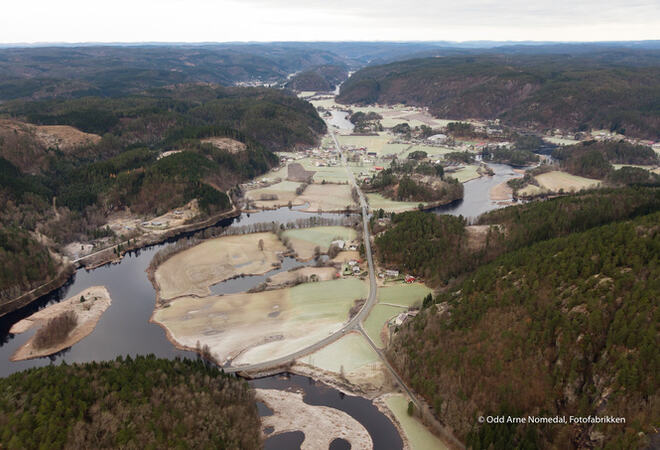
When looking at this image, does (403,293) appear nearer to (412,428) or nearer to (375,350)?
(375,350)

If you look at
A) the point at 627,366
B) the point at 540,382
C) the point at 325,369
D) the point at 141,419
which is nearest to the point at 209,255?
the point at 325,369

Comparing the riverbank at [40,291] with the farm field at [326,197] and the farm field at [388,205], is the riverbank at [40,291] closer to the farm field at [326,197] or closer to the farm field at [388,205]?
the farm field at [326,197]

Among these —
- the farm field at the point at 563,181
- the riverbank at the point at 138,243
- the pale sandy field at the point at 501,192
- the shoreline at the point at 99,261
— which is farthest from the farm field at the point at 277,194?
the farm field at the point at 563,181

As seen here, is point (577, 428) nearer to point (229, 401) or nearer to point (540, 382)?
point (540, 382)

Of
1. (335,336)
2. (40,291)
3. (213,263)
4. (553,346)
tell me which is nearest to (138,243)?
(213,263)

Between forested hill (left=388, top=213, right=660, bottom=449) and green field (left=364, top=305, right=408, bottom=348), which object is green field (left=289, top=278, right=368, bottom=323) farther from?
forested hill (left=388, top=213, right=660, bottom=449)

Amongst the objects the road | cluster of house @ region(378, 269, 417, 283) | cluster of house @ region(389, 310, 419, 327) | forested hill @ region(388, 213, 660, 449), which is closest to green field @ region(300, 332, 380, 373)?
the road
